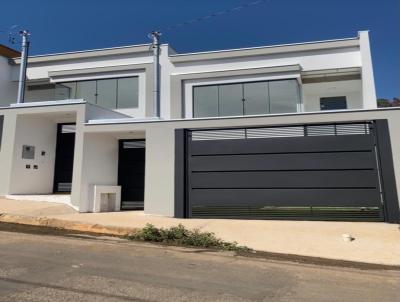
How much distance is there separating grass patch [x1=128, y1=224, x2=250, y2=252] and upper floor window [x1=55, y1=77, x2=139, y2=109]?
12.5 m

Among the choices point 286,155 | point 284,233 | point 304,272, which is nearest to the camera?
point 304,272

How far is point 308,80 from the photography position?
2120cm

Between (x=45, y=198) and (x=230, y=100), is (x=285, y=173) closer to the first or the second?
(x=230, y=100)

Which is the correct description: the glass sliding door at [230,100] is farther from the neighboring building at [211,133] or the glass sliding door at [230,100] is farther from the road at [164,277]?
the road at [164,277]

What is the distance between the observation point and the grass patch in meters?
9.10

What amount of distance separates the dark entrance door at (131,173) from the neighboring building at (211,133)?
0.15 ft

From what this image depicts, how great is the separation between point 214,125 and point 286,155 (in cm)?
282

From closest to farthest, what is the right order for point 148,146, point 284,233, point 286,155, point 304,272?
point 304,272 < point 284,233 < point 286,155 < point 148,146

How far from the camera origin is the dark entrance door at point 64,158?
1823 cm

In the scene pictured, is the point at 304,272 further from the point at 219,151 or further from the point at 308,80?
the point at 308,80

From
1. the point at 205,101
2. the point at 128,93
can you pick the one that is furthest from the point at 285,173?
the point at 128,93

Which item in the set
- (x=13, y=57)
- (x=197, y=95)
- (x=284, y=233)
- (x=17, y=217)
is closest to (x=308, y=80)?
(x=197, y=95)

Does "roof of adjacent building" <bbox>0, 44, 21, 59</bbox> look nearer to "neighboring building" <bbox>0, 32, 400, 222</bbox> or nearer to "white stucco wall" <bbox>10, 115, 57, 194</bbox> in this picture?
"neighboring building" <bbox>0, 32, 400, 222</bbox>

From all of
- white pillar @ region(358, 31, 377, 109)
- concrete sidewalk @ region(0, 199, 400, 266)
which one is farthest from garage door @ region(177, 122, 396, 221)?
white pillar @ region(358, 31, 377, 109)
